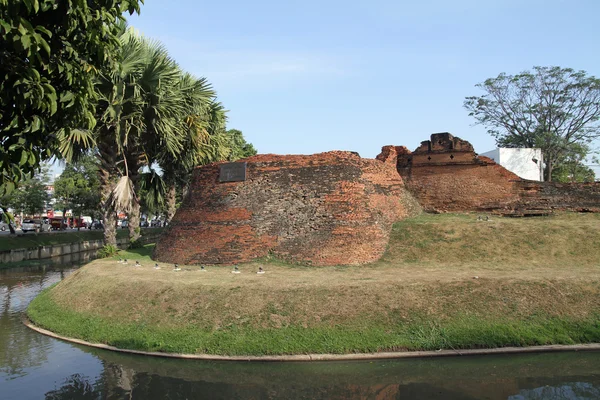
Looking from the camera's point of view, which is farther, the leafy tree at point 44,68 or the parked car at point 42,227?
the parked car at point 42,227

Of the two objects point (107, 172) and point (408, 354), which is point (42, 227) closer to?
point (107, 172)

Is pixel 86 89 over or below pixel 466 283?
over

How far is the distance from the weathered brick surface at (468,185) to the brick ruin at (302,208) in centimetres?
5

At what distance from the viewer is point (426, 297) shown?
31.8 ft

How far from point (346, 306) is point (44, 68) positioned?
A: 6.84 meters

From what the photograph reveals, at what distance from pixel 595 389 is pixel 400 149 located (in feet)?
45.7

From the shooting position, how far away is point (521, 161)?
23.6 meters

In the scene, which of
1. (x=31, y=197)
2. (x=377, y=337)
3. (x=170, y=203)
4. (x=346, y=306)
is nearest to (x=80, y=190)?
(x=31, y=197)

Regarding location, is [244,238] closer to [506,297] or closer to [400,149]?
[506,297]

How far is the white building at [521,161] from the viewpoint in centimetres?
2344

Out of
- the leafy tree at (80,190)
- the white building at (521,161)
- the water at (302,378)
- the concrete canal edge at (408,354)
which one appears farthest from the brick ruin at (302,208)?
the leafy tree at (80,190)

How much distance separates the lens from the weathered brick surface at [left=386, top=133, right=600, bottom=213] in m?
17.0

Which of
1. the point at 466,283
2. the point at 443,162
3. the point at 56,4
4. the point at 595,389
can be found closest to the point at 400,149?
the point at 443,162

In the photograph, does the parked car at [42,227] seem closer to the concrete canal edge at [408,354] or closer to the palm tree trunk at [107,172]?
the palm tree trunk at [107,172]
